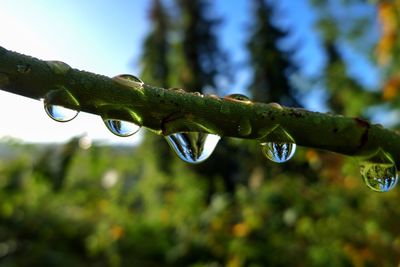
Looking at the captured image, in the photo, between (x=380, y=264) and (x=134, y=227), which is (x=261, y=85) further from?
(x=380, y=264)

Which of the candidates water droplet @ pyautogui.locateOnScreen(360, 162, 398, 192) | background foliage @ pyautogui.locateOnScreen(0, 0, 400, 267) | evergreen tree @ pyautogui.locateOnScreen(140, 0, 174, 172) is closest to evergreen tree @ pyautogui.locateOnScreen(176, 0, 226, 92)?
evergreen tree @ pyautogui.locateOnScreen(140, 0, 174, 172)

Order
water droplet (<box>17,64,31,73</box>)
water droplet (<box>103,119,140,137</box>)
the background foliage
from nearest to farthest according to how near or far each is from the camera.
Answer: water droplet (<box>17,64,31,73</box>)
water droplet (<box>103,119,140,137</box>)
the background foliage

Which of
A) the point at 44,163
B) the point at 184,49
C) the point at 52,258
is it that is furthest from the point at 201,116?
the point at 184,49

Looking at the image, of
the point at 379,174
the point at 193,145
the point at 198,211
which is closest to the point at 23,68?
the point at 193,145

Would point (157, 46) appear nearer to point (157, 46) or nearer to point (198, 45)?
point (157, 46)

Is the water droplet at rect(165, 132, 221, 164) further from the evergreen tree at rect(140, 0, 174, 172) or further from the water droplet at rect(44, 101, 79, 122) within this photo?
the evergreen tree at rect(140, 0, 174, 172)

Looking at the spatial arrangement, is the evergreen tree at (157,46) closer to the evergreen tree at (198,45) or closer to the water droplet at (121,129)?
the evergreen tree at (198,45)

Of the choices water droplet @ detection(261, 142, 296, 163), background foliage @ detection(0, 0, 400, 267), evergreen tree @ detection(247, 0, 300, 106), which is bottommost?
water droplet @ detection(261, 142, 296, 163)
